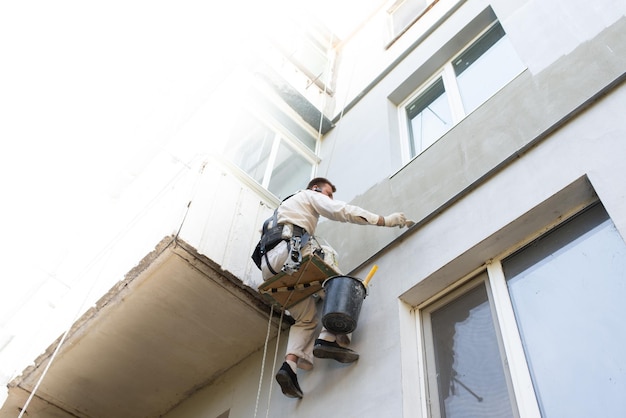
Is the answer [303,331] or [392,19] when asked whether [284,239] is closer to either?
[303,331]

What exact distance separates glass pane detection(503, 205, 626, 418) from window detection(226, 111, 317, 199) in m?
4.01

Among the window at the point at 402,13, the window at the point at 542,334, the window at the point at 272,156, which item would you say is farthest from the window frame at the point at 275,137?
the window at the point at 542,334

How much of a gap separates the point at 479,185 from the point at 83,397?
4.88 meters

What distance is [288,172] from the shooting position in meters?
7.39

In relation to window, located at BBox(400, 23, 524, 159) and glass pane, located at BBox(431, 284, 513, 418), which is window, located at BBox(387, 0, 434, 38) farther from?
glass pane, located at BBox(431, 284, 513, 418)

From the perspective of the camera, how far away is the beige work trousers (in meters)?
4.36

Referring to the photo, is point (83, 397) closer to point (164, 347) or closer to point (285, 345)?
point (164, 347)

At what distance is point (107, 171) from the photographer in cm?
1070

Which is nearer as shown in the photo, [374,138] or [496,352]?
[496,352]

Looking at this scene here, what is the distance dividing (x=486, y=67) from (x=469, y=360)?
371 cm

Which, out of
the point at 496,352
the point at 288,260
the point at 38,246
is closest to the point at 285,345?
the point at 288,260

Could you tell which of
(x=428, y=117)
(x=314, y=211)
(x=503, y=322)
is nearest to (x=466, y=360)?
(x=503, y=322)

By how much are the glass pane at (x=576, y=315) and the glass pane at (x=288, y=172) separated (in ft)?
13.3

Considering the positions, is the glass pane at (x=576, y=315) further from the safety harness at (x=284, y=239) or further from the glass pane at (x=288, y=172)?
the glass pane at (x=288, y=172)
